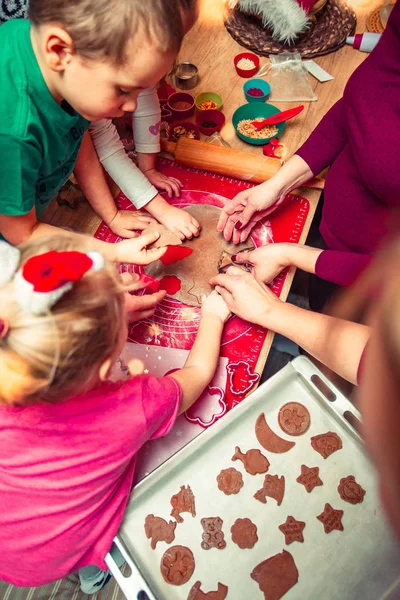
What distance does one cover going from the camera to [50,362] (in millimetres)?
574

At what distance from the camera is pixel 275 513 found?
76cm

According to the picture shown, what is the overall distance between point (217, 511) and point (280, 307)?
15.3 inches

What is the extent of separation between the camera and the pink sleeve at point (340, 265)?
96 cm

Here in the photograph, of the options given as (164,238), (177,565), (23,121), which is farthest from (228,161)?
(177,565)

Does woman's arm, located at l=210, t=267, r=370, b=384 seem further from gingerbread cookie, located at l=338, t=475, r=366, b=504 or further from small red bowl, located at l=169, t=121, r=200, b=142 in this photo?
small red bowl, located at l=169, t=121, r=200, b=142

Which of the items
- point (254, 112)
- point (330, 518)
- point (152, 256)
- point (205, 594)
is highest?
point (254, 112)

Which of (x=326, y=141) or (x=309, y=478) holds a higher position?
(x=326, y=141)

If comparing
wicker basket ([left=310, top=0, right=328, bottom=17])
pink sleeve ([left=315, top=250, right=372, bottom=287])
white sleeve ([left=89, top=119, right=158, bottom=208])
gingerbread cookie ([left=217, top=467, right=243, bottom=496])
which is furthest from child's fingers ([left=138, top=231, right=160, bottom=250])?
wicker basket ([left=310, top=0, right=328, bottom=17])

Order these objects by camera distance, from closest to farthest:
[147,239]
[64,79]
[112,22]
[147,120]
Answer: [112,22] → [64,79] → [147,239] → [147,120]

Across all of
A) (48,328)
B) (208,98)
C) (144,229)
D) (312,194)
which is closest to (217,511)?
(48,328)

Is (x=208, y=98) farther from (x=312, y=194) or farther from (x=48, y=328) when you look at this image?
(x=48, y=328)

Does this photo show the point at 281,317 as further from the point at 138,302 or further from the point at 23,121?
the point at 23,121

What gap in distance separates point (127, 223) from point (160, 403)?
46 centimetres

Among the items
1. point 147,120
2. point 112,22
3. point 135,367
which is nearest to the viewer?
point 112,22
